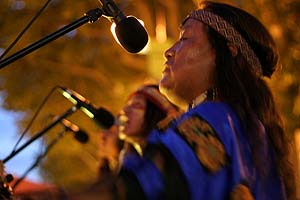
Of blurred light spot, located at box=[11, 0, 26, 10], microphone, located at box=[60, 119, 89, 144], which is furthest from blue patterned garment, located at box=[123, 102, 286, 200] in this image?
blurred light spot, located at box=[11, 0, 26, 10]

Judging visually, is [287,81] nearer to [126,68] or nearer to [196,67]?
[126,68]

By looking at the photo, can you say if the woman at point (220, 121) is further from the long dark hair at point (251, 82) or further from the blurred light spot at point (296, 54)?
the blurred light spot at point (296, 54)

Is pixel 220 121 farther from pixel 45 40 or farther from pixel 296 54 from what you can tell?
pixel 296 54

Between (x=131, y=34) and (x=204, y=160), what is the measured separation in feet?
2.29

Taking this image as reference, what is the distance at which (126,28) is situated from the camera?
7.19ft

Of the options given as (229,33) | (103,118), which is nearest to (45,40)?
(229,33)

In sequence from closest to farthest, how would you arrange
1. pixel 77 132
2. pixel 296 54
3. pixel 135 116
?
pixel 77 132, pixel 135 116, pixel 296 54

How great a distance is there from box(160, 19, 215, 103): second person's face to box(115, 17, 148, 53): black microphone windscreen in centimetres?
15

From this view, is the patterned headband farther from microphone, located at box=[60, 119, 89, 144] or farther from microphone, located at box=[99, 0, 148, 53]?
microphone, located at box=[60, 119, 89, 144]

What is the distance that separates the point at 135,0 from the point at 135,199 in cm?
750

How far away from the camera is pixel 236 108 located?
1889mm

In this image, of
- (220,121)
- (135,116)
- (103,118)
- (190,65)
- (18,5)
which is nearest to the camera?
(220,121)

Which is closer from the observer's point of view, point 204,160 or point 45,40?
point 204,160

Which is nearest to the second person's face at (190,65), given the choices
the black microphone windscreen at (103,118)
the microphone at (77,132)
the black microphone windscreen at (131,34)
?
the black microphone windscreen at (131,34)
